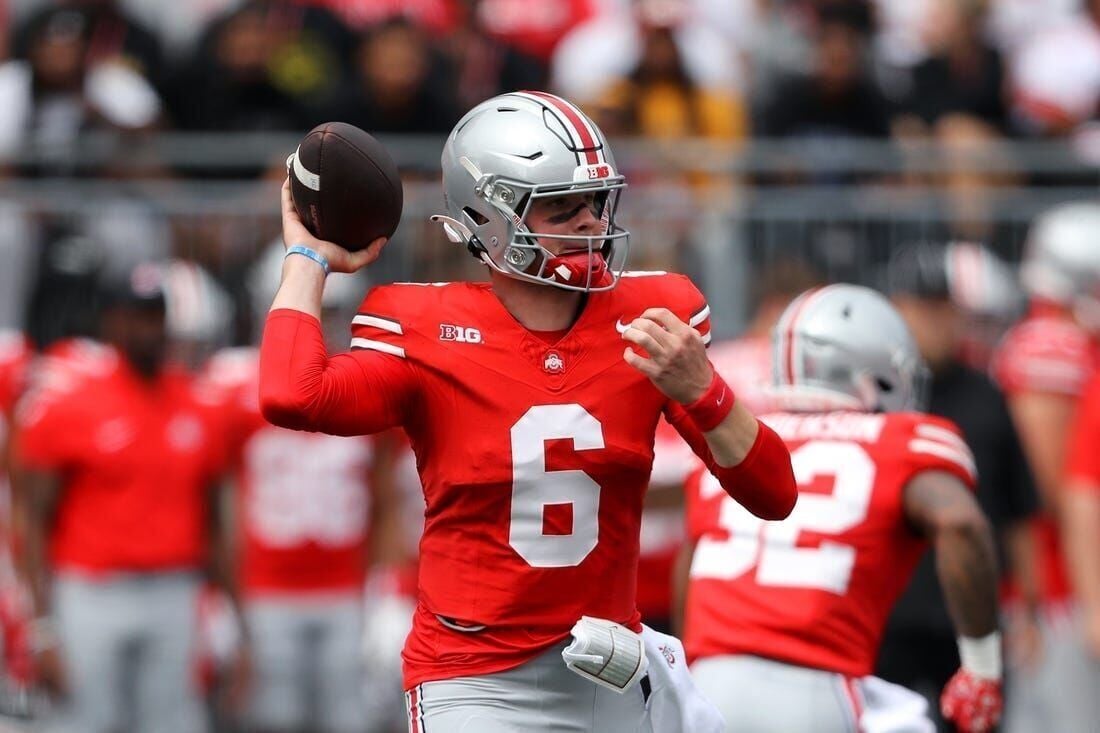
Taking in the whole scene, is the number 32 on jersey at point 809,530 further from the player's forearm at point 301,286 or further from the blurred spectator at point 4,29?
the blurred spectator at point 4,29

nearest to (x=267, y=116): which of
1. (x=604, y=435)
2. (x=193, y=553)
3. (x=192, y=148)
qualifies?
(x=192, y=148)

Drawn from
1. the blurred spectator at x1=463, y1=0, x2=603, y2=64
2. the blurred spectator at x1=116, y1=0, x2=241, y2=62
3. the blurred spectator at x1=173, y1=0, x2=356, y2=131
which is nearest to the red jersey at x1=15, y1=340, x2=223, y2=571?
the blurred spectator at x1=173, y1=0, x2=356, y2=131

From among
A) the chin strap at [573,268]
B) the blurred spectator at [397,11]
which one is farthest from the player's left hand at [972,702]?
the blurred spectator at [397,11]

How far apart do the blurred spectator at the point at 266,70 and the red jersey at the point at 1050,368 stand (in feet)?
11.6

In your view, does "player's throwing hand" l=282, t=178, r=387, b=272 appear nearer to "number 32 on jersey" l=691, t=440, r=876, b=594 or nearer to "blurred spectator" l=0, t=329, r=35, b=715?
"number 32 on jersey" l=691, t=440, r=876, b=594

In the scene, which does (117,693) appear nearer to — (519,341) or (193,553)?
(193,553)

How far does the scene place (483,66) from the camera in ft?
33.9

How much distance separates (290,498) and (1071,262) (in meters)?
3.55

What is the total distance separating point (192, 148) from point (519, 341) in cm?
530

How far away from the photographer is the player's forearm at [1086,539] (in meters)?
7.30

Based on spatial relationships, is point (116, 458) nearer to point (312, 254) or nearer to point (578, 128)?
point (312, 254)

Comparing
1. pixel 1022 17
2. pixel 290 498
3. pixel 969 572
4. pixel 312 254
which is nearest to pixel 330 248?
pixel 312 254

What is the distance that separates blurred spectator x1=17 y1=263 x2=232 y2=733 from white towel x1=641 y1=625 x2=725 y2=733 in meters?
4.37

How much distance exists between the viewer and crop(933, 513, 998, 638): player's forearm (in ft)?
16.9
